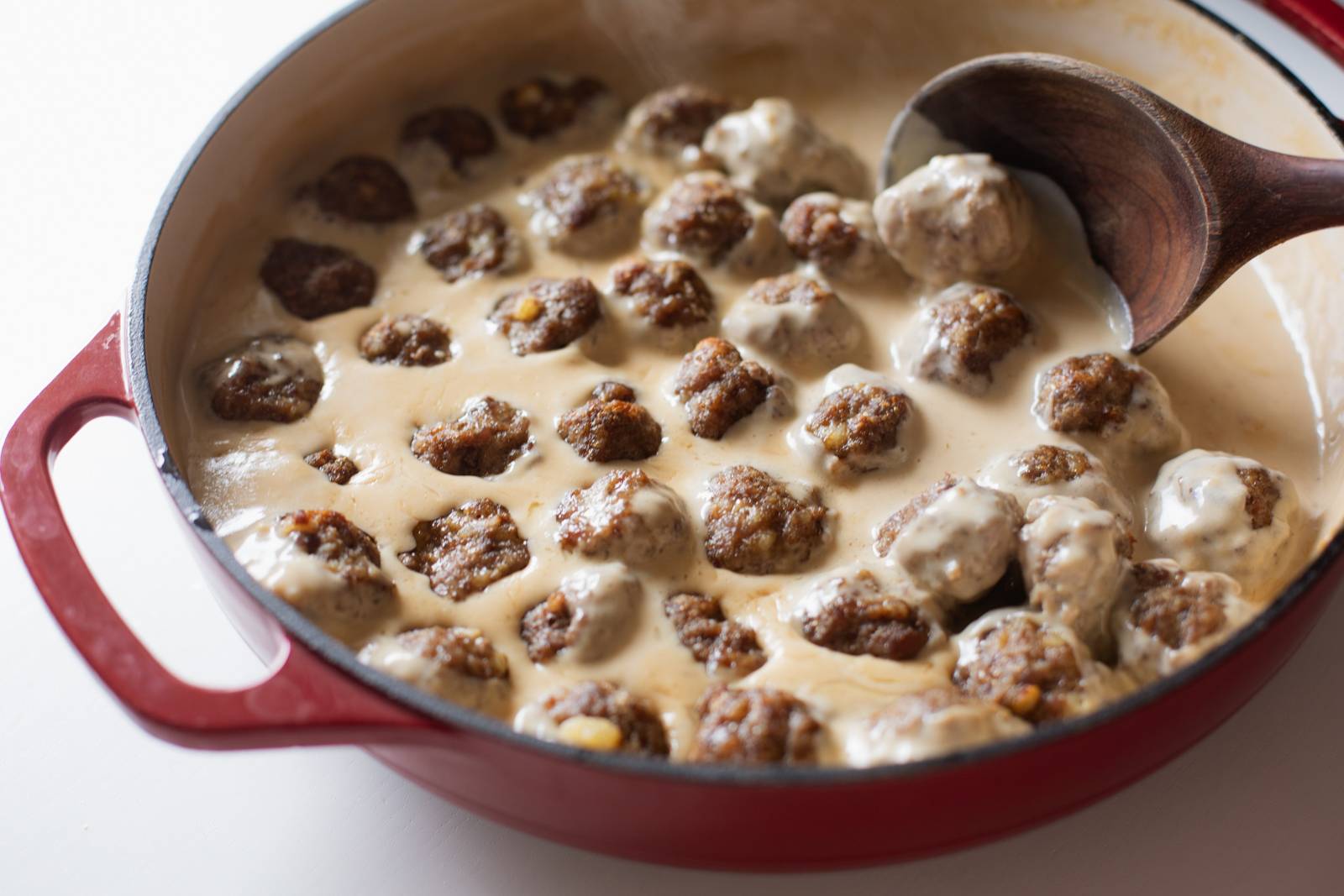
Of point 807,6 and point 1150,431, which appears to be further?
point 807,6

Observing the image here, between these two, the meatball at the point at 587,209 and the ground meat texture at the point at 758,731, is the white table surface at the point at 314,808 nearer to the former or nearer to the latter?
the ground meat texture at the point at 758,731

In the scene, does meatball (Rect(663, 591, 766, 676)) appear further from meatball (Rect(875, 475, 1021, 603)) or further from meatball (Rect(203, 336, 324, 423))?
meatball (Rect(203, 336, 324, 423))

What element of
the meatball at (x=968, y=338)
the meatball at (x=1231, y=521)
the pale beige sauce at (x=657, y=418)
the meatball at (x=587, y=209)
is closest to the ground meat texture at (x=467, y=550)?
the pale beige sauce at (x=657, y=418)

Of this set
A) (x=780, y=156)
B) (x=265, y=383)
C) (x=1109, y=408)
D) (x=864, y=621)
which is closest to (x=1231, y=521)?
(x=1109, y=408)

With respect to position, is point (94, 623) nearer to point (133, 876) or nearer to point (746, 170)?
point (133, 876)

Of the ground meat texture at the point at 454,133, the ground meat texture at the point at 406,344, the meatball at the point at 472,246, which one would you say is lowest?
the ground meat texture at the point at 406,344

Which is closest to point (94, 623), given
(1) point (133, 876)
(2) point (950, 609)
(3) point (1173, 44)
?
(1) point (133, 876)

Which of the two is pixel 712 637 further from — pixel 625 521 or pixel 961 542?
pixel 961 542
